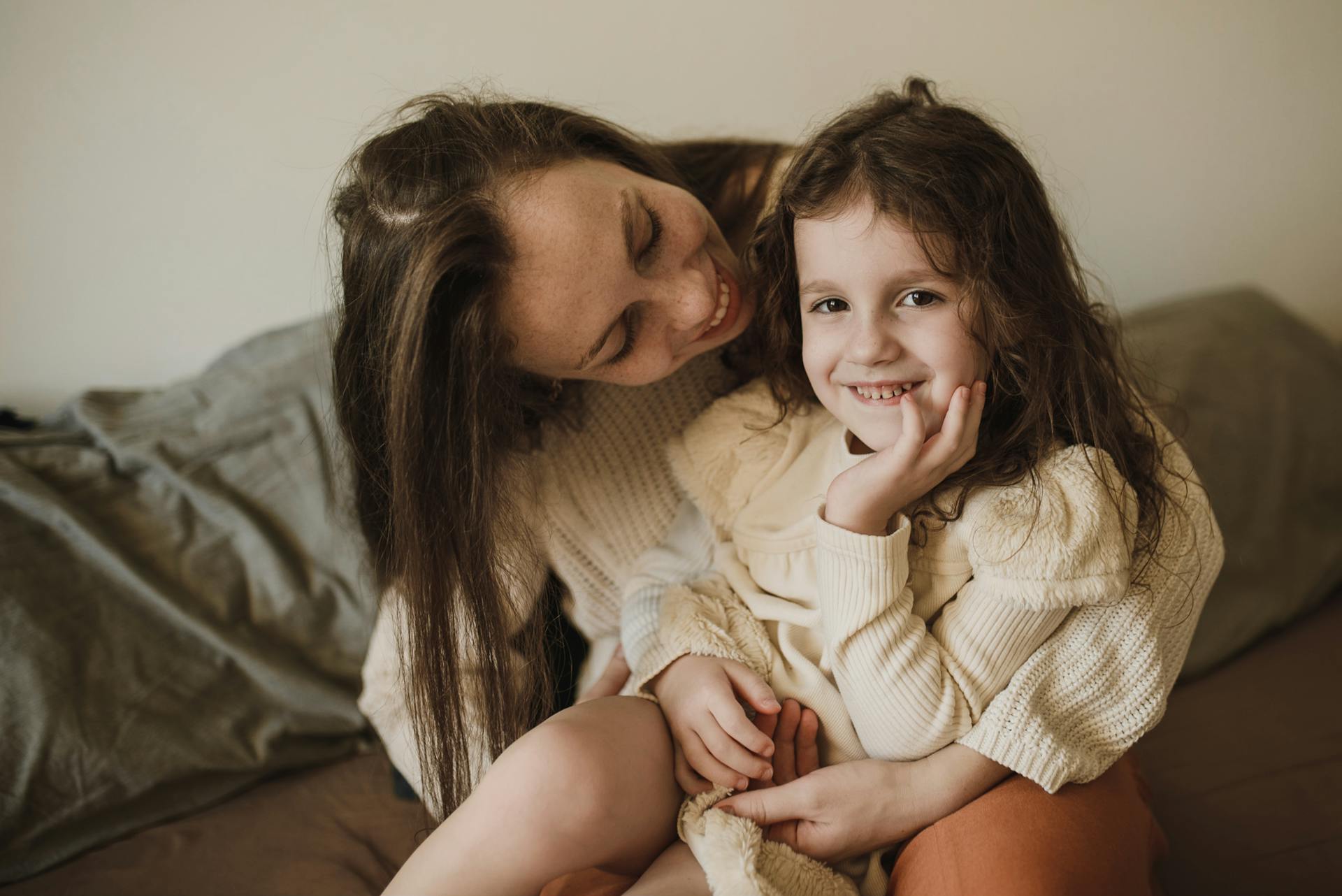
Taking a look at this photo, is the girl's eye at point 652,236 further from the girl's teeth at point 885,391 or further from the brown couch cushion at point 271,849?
the brown couch cushion at point 271,849

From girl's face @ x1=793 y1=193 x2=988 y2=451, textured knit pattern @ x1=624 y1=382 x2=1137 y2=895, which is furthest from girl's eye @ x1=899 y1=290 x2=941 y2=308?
textured knit pattern @ x1=624 y1=382 x2=1137 y2=895

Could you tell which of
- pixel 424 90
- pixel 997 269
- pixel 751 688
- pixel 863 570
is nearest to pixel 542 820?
pixel 751 688

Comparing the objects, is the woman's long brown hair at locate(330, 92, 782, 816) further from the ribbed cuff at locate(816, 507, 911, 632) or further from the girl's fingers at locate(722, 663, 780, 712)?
the ribbed cuff at locate(816, 507, 911, 632)

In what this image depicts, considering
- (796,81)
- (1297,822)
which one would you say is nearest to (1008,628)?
(1297,822)

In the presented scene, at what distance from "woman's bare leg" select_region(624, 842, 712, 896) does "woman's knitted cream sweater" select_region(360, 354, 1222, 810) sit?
263 millimetres

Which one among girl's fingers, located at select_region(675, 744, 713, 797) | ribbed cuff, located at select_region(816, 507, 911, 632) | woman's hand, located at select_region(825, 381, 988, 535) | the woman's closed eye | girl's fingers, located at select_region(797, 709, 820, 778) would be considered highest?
the woman's closed eye

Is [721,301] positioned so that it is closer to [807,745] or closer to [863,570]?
[863,570]

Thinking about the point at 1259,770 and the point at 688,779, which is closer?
the point at 688,779

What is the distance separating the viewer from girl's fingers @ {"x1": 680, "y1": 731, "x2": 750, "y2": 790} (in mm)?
865

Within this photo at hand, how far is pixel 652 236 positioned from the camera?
2.96 feet

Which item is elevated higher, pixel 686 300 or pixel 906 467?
pixel 686 300

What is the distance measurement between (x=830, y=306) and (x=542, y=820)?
52cm

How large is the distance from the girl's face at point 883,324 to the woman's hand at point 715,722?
268 millimetres

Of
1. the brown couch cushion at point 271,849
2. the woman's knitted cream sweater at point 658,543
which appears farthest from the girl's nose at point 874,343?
the brown couch cushion at point 271,849
